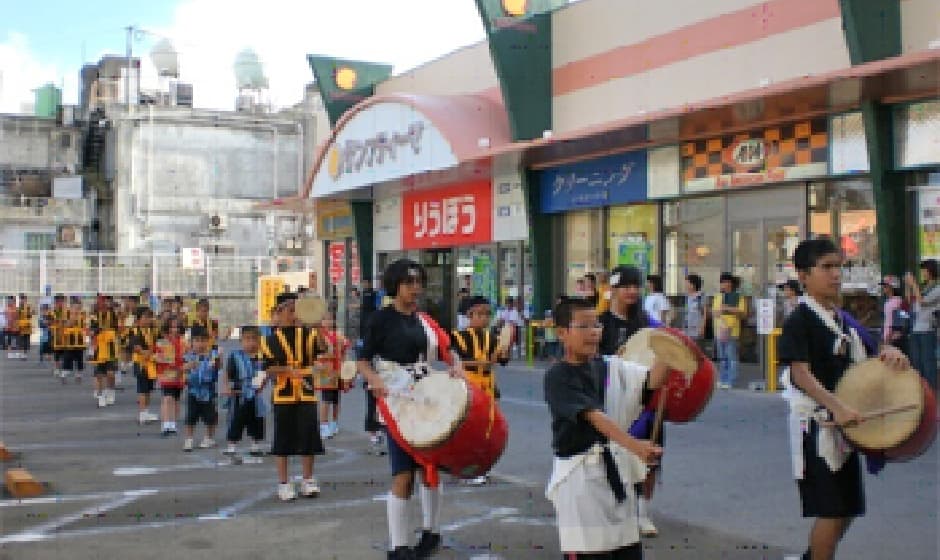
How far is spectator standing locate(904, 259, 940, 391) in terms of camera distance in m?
11.8

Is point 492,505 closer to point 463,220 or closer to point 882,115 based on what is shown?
point 882,115

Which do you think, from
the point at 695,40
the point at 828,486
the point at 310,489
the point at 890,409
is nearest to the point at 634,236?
the point at 695,40

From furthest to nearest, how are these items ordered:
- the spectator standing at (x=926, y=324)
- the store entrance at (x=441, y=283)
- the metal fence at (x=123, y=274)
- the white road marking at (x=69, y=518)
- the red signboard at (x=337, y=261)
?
the metal fence at (x=123, y=274) → the red signboard at (x=337, y=261) → the store entrance at (x=441, y=283) → the spectator standing at (x=926, y=324) → the white road marking at (x=69, y=518)

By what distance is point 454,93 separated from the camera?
2311cm

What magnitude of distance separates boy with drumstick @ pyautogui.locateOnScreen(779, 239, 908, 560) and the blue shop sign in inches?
517

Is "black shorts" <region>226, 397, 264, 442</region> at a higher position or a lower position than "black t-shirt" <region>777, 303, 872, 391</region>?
lower

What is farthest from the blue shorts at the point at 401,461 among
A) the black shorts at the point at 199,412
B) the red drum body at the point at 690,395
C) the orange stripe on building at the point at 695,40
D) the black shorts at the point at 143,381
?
the orange stripe on building at the point at 695,40

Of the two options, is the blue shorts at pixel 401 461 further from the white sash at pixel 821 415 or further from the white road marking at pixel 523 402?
the white road marking at pixel 523 402

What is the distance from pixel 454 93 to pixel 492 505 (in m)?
16.6

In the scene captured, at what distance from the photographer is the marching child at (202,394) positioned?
11109mm

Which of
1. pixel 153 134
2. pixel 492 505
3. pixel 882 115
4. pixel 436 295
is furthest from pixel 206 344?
pixel 153 134

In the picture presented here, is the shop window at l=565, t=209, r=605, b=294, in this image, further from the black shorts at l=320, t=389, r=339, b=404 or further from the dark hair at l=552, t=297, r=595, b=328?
the dark hair at l=552, t=297, r=595, b=328

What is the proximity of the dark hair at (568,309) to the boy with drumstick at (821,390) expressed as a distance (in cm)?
113

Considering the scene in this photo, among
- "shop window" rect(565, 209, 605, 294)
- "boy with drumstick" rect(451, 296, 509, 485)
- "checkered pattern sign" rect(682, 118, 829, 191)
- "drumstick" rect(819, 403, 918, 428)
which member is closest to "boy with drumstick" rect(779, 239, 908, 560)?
"drumstick" rect(819, 403, 918, 428)
